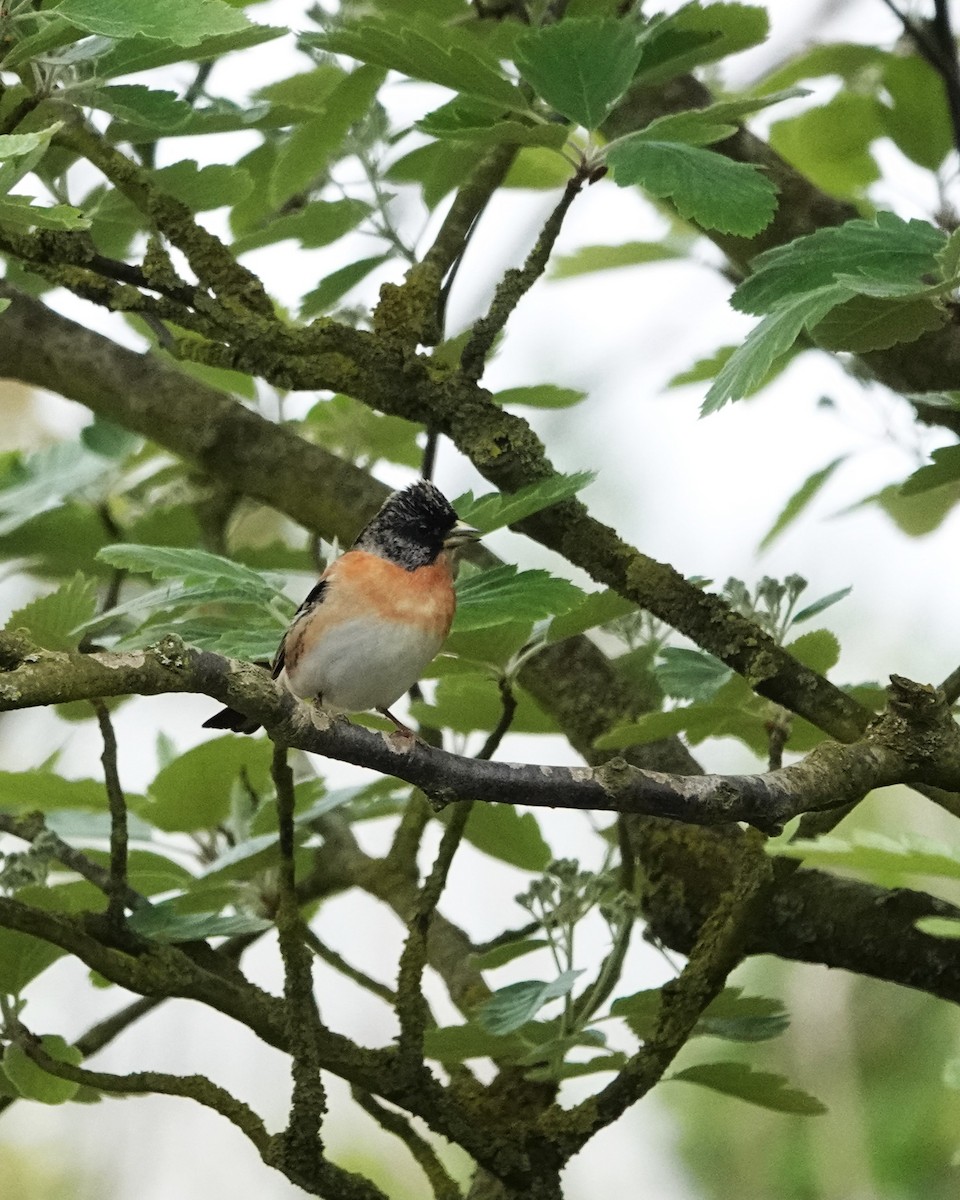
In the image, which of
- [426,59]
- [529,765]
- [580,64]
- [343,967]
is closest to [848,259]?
[580,64]

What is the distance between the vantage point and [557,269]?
2.30m

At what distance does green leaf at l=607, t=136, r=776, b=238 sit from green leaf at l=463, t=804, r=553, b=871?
78 centimetres

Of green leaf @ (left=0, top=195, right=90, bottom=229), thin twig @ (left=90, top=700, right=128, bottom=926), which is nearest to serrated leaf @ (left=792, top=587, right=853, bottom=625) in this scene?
thin twig @ (left=90, top=700, right=128, bottom=926)

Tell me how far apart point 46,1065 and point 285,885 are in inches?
14.6

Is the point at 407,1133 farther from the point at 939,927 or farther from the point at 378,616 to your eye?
the point at 939,927

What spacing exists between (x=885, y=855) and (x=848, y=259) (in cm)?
76

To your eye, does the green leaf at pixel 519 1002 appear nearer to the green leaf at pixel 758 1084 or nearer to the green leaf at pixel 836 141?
the green leaf at pixel 758 1084

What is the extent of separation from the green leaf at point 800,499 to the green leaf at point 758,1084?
75 cm

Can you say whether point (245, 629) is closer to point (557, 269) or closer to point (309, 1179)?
point (309, 1179)

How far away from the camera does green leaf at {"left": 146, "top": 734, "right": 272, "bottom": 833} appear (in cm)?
171

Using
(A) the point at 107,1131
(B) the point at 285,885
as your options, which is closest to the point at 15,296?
(B) the point at 285,885

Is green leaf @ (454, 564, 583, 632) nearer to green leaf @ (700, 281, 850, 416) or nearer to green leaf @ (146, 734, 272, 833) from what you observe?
green leaf @ (700, 281, 850, 416)

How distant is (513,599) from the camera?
137 cm

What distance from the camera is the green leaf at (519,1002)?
146cm
